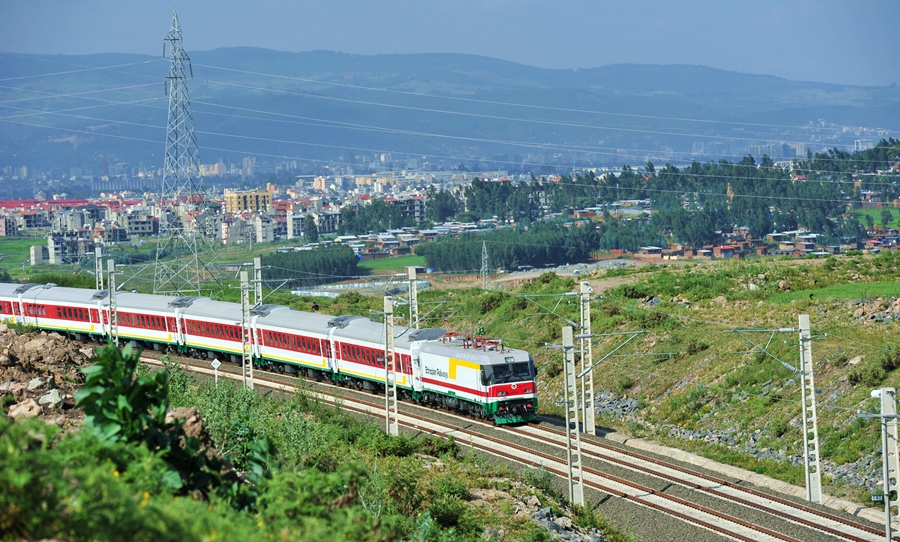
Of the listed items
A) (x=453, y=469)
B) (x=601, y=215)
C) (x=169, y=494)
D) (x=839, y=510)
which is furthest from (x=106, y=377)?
(x=601, y=215)

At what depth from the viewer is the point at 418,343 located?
35.5 metres

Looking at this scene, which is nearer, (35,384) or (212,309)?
(35,384)

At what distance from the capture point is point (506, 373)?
32.4 meters

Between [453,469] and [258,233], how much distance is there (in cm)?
15239

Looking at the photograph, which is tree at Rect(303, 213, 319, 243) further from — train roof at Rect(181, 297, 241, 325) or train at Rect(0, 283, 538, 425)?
train roof at Rect(181, 297, 241, 325)

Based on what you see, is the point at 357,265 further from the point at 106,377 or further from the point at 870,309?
the point at 106,377

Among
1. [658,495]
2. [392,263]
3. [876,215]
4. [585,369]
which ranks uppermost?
[585,369]

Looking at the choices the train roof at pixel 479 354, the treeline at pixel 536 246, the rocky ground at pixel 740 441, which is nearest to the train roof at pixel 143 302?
the train roof at pixel 479 354

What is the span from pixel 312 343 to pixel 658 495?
19252 millimetres

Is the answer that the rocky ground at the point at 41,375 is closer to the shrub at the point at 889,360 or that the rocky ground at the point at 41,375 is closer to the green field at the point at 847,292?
the shrub at the point at 889,360

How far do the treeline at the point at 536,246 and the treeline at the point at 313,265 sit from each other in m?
9.71

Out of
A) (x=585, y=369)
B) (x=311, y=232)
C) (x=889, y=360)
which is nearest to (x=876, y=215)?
(x=311, y=232)

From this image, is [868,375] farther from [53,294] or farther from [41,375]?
[53,294]

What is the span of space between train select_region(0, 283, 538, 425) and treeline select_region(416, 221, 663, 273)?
7251 centimetres
